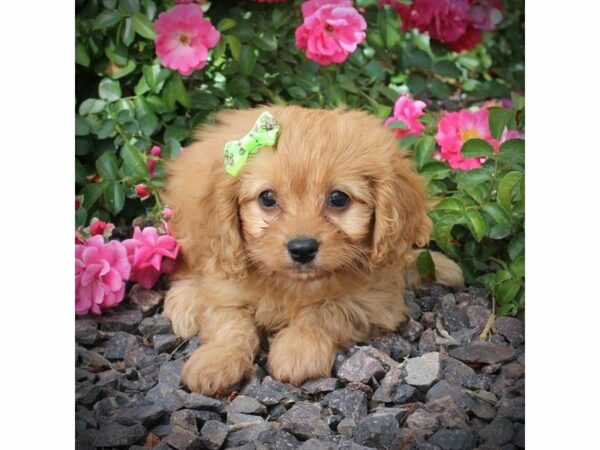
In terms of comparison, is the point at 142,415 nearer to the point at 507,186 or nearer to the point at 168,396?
the point at 168,396

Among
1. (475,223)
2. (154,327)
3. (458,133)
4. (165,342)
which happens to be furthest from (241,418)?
(458,133)

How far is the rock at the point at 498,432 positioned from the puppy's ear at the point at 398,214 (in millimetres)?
747

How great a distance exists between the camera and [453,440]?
2570 millimetres

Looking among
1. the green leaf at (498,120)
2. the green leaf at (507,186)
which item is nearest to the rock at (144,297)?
the green leaf at (507,186)

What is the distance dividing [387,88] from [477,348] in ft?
5.25

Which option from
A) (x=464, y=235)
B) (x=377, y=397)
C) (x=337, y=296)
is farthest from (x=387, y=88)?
(x=377, y=397)

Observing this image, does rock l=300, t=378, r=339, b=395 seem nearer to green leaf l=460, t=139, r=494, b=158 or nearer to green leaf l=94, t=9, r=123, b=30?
green leaf l=460, t=139, r=494, b=158

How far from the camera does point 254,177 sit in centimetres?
308

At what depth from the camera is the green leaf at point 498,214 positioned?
3557 millimetres

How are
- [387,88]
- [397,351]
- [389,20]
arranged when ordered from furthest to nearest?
[387,88] → [389,20] → [397,351]

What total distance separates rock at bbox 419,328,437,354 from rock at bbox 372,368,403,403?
240 mm

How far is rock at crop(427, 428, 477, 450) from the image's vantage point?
2.56 metres

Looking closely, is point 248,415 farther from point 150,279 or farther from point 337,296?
point 150,279

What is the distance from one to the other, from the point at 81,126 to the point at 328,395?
1.55 m
